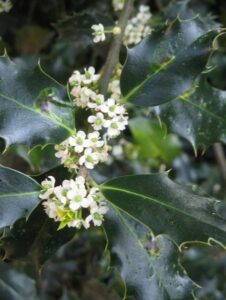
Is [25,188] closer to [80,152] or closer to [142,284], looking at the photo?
[80,152]

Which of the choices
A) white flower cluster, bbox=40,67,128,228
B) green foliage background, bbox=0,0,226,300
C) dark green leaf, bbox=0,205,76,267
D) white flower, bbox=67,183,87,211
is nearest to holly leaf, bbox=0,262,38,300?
green foliage background, bbox=0,0,226,300

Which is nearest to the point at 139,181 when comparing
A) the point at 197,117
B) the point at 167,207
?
the point at 167,207

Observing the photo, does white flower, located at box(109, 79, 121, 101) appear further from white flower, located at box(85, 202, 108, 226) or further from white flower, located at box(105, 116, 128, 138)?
white flower, located at box(85, 202, 108, 226)

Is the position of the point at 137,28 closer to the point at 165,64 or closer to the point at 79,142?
the point at 165,64

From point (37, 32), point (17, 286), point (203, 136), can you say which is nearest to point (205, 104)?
point (203, 136)

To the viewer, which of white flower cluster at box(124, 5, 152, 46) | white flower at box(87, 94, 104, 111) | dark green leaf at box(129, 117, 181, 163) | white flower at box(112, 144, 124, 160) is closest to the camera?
white flower at box(87, 94, 104, 111)

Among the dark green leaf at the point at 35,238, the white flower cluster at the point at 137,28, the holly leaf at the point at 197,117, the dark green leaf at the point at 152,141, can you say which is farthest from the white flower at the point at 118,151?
the dark green leaf at the point at 35,238

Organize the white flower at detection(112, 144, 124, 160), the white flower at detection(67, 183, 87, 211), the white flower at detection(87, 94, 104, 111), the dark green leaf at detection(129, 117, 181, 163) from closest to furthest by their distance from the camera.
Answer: the white flower at detection(67, 183, 87, 211)
the white flower at detection(87, 94, 104, 111)
the dark green leaf at detection(129, 117, 181, 163)
the white flower at detection(112, 144, 124, 160)

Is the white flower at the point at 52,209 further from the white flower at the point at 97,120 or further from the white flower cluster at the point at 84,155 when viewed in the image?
the white flower at the point at 97,120
